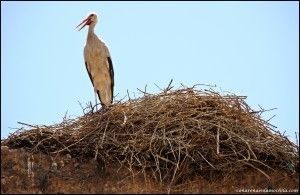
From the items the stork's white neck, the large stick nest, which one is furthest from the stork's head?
the large stick nest

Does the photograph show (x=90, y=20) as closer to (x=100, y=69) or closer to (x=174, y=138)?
(x=100, y=69)

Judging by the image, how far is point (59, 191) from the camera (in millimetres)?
7465

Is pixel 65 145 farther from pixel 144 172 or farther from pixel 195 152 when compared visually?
pixel 195 152

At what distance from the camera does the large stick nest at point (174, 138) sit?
26.6 feet

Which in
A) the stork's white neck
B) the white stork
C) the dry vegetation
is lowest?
the dry vegetation

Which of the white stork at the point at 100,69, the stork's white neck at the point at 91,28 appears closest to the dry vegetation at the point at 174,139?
the white stork at the point at 100,69

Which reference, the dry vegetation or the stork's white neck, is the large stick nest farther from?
the stork's white neck

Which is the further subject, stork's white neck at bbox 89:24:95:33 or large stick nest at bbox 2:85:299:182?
stork's white neck at bbox 89:24:95:33

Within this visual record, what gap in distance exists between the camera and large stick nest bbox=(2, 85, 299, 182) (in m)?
8.12

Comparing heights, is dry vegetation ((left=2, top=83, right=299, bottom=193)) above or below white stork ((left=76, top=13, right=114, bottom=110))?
below

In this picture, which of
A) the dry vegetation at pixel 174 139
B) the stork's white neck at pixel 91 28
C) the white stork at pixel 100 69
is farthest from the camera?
the stork's white neck at pixel 91 28

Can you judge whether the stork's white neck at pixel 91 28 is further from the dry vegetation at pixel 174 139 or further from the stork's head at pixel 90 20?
the dry vegetation at pixel 174 139

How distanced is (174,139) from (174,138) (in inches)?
4.0

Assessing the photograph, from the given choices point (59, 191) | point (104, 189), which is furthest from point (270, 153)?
point (59, 191)
